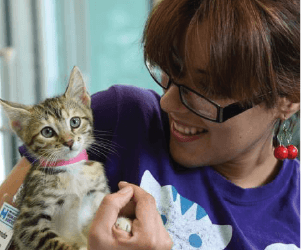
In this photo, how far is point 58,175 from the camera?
1.15 metres

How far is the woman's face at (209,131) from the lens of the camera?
1.13 meters

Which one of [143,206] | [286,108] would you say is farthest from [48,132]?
[286,108]

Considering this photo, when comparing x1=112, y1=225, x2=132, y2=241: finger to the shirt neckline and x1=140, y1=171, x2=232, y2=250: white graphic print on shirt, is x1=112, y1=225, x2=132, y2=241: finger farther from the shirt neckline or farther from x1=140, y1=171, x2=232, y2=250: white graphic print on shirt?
the shirt neckline

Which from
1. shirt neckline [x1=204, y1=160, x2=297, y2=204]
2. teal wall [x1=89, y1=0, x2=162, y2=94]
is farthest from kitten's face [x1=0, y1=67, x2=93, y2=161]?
teal wall [x1=89, y1=0, x2=162, y2=94]

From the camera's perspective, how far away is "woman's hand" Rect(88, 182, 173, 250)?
0.88 metres

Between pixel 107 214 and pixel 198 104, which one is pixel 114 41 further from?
pixel 107 214

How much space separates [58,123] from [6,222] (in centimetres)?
31

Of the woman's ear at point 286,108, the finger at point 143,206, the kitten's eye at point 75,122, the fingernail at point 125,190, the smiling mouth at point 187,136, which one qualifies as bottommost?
the finger at point 143,206

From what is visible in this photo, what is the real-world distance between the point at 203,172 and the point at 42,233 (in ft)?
1.65

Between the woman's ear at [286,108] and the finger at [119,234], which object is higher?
the woman's ear at [286,108]

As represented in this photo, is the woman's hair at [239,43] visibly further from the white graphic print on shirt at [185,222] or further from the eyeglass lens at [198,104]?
the white graphic print on shirt at [185,222]

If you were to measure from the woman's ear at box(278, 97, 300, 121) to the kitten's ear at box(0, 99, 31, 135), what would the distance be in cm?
70

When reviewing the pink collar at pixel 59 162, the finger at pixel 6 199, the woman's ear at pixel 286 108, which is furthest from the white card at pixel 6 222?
the woman's ear at pixel 286 108

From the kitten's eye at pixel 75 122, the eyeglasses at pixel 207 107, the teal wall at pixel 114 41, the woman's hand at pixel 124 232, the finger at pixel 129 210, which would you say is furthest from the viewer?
the teal wall at pixel 114 41
